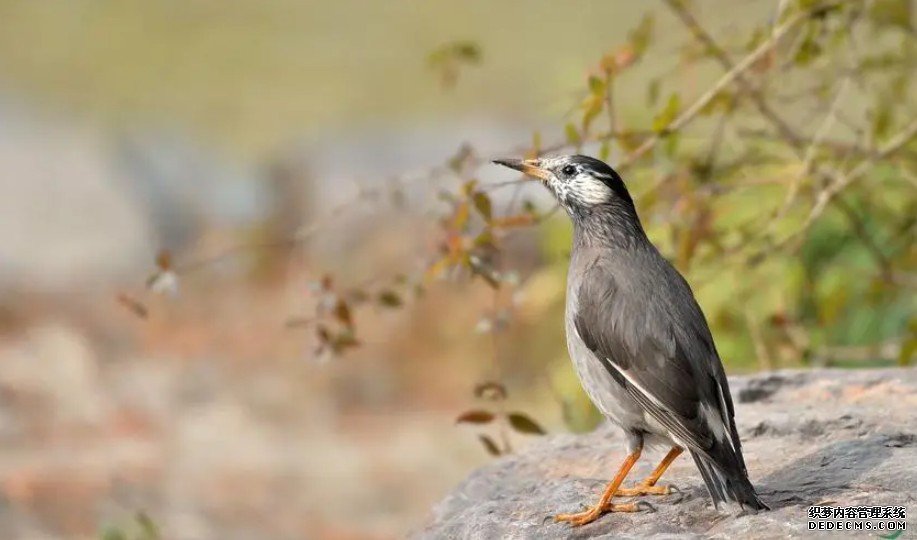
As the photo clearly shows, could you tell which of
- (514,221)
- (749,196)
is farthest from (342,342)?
(749,196)

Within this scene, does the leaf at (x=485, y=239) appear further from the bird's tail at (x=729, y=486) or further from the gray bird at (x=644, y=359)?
the bird's tail at (x=729, y=486)

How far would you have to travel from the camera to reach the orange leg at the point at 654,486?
13.2ft

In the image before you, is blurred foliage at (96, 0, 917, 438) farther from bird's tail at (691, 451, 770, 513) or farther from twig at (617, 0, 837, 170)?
bird's tail at (691, 451, 770, 513)

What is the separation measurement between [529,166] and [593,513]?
4.28 feet

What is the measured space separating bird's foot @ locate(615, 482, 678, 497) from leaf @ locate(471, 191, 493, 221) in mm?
1359

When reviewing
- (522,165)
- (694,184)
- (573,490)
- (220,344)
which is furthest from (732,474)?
(220,344)

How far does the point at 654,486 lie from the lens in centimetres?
412

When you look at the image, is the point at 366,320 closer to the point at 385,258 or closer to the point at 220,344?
the point at 385,258

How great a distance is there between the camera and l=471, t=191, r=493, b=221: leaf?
497 cm

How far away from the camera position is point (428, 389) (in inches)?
461

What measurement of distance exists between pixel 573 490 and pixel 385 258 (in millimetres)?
8088

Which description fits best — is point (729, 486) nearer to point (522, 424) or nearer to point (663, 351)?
point (663, 351)

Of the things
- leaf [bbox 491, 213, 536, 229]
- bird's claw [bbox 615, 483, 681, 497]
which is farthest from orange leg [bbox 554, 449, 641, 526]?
leaf [bbox 491, 213, 536, 229]

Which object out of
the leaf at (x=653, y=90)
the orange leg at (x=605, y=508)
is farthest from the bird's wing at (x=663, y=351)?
the leaf at (x=653, y=90)
